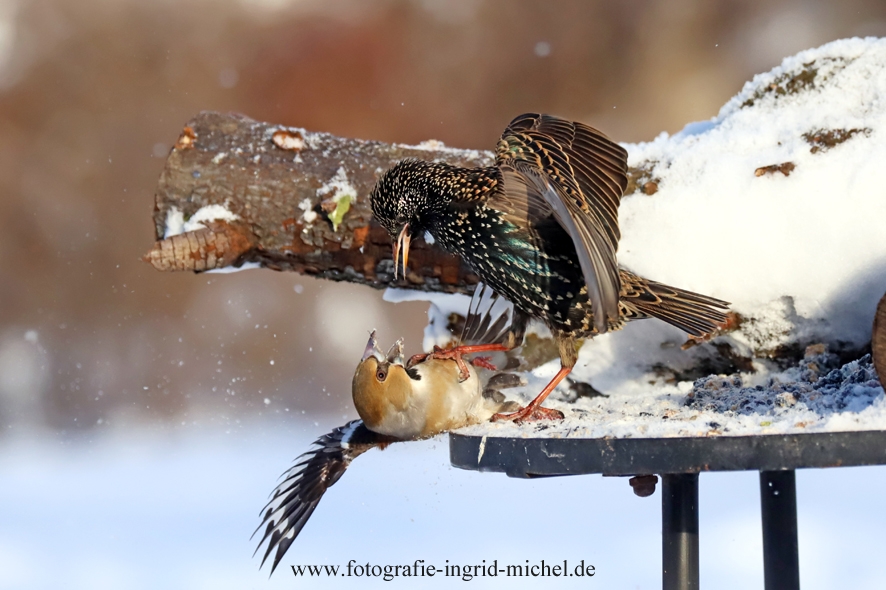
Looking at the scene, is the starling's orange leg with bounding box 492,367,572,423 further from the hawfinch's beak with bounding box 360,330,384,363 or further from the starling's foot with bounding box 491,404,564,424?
the hawfinch's beak with bounding box 360,330,384,363

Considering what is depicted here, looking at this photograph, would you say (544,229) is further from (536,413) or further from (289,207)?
(289,207)

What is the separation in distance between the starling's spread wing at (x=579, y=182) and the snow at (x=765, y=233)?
338 millimetres

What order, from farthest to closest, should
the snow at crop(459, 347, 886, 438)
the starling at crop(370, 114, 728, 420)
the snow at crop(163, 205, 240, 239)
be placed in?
the snow at crop(163, 205, 240, 239) < the starling at crop(370, 114, 728, 420) < the snow at crop(459, 347, 886, 438)

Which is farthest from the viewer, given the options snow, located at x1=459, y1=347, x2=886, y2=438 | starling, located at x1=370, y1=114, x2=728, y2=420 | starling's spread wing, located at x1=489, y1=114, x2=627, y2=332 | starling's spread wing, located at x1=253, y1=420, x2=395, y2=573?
starling's spread wing, located at x1=253, y1=420, x2=395, y2=573

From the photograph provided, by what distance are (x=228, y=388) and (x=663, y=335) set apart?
4.71 m

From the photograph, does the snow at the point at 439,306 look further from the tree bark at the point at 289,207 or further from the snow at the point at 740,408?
the snow at the point at 740,408

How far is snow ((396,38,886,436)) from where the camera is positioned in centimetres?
222

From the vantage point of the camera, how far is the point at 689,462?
1.41m

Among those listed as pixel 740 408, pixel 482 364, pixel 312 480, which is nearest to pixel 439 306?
pixel 482 364

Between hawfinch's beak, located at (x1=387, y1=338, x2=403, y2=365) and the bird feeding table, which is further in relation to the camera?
hawfinch's beak, located at (x1=387, y1=338, x2=403, y2=365)

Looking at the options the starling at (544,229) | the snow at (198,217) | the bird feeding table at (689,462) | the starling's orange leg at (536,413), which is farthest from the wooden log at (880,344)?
the snow at (198,217)

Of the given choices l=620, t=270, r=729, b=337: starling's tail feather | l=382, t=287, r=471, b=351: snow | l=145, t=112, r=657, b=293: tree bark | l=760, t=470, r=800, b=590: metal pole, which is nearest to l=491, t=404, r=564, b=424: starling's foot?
→ l=620, t=270, r=729, b=337: starling's tail feather

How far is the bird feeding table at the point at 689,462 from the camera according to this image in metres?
1.34

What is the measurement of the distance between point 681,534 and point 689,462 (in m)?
0.55
